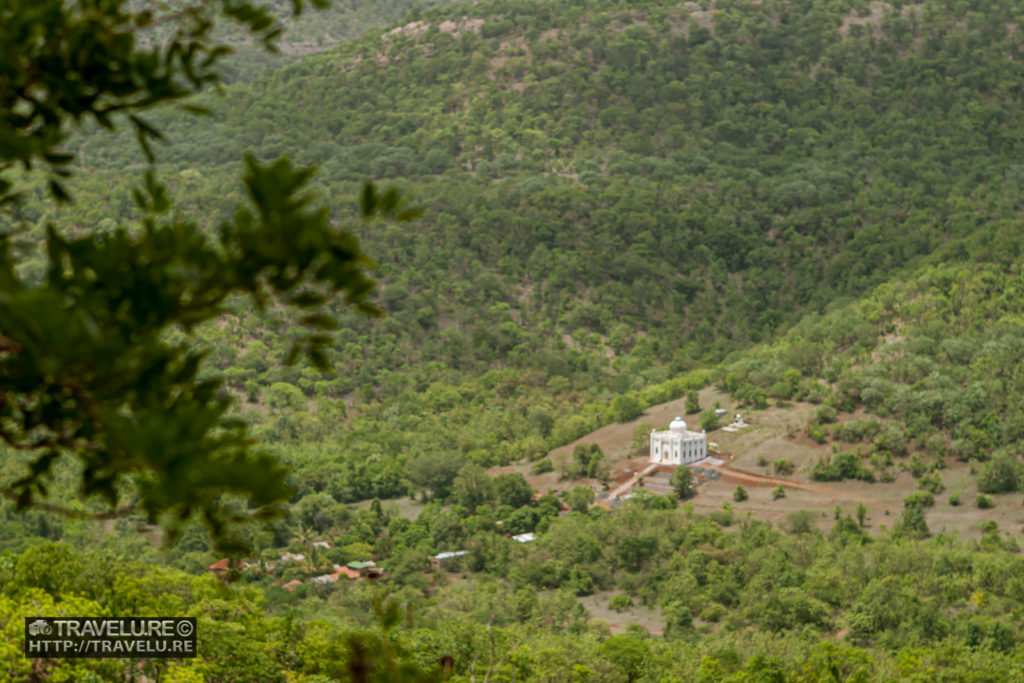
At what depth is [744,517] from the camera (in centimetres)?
4725

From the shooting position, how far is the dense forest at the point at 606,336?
29672mm

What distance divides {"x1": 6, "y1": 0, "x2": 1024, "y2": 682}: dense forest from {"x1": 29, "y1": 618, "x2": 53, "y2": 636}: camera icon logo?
423 mm

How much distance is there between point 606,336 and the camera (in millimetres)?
76375

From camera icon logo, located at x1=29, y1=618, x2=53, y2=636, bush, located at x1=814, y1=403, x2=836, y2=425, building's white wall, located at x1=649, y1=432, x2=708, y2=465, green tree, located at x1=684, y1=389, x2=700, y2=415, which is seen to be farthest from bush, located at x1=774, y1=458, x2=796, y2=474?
camera icon logo, located at x1=29, y1=618, x2=53, y2=636

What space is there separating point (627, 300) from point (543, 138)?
796 inches

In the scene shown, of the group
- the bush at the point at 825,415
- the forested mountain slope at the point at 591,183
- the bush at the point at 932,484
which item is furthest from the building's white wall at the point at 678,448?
the bush at the point at 932,484

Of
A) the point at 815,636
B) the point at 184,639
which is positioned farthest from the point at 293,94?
the point at 184,639

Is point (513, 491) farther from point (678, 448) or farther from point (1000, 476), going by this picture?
point (1000, 476)

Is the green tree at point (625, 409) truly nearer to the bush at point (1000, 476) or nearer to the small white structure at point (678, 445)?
the small white structure at point (678, 445)

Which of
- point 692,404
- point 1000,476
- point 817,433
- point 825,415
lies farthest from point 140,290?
point 692,404

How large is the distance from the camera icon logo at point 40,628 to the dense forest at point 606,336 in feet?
1.39

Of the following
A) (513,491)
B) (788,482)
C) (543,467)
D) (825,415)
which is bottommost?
(543,467)

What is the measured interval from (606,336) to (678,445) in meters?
23.4

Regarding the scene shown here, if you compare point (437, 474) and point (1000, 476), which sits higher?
point (1000, 476)
